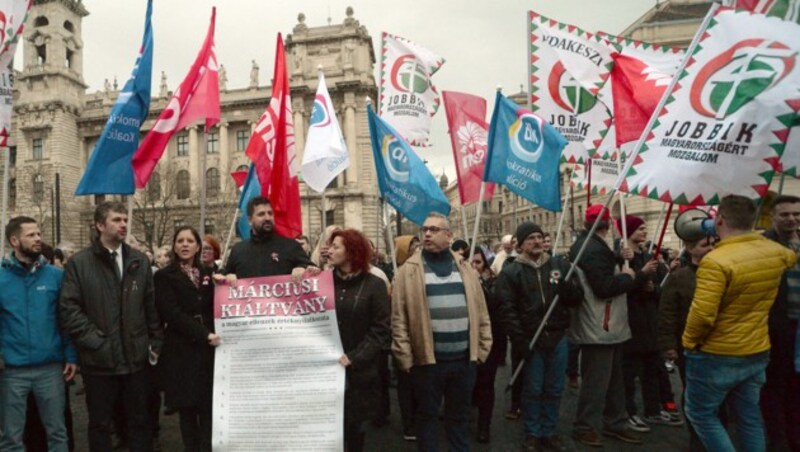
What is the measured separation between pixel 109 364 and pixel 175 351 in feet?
1.57

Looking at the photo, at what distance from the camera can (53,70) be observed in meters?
55.0

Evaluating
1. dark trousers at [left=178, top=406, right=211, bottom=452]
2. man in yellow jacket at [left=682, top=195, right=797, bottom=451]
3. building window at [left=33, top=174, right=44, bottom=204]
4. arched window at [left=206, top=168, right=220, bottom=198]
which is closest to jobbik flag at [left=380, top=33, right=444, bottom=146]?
dark trousers at [left=178, top=406, right=211, bottom=452]

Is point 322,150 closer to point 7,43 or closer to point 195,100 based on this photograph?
point 195,100

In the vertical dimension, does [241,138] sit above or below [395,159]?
above

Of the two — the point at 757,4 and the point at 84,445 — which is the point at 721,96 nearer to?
the point at 757,4

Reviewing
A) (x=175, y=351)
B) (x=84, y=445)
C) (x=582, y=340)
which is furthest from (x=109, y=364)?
(x=582, y=340)

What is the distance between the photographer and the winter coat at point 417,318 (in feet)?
14.8

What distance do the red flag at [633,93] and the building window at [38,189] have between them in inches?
2104

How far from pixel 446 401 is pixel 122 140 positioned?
4.20m

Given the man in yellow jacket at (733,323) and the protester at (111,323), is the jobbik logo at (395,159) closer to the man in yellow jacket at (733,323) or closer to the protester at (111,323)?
the protester at (111,323)

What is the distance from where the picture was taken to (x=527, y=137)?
6184 mm

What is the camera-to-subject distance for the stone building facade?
54.0 m

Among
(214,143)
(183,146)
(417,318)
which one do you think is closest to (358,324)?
(417,318)

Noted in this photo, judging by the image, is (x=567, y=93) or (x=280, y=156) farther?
(x=567, y=93)
